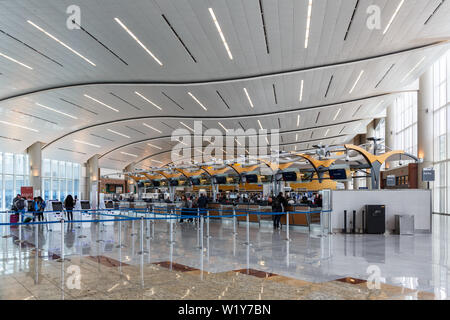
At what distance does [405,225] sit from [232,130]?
25262 mm

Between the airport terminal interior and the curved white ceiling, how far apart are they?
11 cm

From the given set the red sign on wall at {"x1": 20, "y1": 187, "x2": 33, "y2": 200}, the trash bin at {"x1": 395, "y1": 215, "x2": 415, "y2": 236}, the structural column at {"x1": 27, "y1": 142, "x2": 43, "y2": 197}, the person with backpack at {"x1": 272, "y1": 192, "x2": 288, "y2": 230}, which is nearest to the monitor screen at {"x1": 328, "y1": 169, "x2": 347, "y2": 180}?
the person with backpack at {"x1": 272, "y1": 192, "x2": 288, "y2": 230}

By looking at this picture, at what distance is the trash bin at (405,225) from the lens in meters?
13.6

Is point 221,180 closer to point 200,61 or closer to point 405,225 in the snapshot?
point 200,61

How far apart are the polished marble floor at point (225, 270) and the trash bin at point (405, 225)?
7.32 feet

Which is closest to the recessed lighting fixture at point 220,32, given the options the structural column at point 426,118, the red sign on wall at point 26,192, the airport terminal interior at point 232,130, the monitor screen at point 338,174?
the airport terminal interior at point 232,130

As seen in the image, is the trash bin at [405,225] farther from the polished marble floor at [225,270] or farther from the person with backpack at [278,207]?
the person with backpack at [278,207]

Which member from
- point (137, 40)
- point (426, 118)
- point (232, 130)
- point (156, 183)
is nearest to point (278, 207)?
point (137, 40)

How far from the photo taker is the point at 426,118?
2702 centimetres

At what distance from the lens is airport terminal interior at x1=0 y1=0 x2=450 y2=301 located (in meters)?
6.68

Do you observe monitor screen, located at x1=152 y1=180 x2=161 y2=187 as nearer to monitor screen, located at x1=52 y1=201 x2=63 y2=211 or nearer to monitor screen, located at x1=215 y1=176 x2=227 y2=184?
monitor screen, located at x1=215 y1=176 x2=227 y2=184
